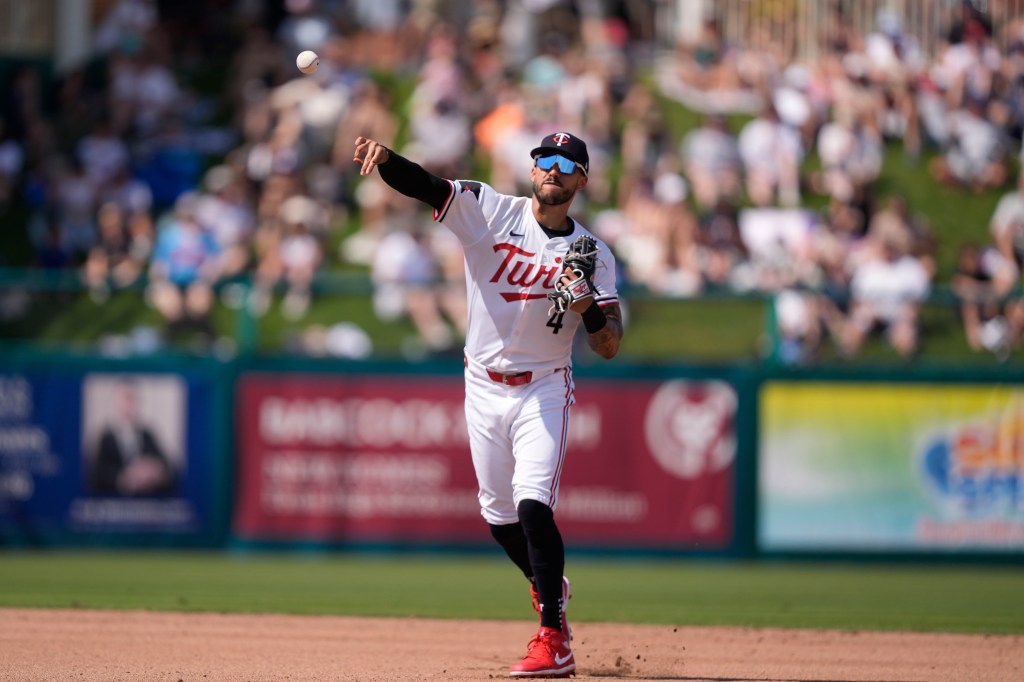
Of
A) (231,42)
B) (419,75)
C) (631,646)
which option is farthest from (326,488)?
(231,42)

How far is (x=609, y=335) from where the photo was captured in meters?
6.53

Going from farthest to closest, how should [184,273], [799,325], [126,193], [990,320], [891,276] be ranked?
1. [126,193]
2. [891,276]
3. [184,273]
4. [799,325]
5. [990,320]

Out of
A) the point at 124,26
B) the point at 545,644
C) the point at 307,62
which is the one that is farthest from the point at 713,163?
the point at 545,644

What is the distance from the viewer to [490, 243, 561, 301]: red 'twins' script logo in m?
6.74

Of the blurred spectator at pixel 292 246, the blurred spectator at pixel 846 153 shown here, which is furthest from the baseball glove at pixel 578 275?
the blurred spectator at pixel 846 153

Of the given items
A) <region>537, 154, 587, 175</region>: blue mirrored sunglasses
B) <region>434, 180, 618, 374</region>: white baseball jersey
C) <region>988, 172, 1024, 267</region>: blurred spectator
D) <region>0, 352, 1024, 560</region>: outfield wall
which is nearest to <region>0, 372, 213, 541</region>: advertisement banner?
<region>0, 352, 1024, 560</region>: outfield wall

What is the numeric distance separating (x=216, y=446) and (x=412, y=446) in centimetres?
169

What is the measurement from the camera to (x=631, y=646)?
7.76 meters

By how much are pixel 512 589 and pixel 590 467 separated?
206cm

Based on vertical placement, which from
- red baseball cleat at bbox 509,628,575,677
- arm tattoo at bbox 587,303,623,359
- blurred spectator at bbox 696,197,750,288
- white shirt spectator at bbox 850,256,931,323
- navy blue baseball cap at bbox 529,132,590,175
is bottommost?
red baseball cleat at bbox 509,628,575,677

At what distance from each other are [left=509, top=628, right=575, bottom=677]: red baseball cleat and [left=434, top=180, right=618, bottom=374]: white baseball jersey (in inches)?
47.9

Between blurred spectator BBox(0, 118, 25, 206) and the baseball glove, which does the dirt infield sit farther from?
blurred spectator BBox(0, 118, 25, 206)

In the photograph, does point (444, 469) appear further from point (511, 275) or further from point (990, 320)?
point (511, 275)

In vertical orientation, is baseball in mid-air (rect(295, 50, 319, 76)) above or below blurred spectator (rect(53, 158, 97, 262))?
below
